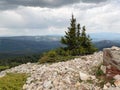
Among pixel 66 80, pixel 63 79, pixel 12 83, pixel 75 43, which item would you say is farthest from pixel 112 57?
pixel 75 43

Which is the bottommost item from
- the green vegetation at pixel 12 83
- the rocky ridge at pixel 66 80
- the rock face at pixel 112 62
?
the green vegetation at pixel 12 83

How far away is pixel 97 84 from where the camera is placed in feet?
66.2

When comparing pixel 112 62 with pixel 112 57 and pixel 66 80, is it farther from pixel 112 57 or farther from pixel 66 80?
pixel 66 80

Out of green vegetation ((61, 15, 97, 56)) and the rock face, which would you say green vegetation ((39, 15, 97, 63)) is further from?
the rock face

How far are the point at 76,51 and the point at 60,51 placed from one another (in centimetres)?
382

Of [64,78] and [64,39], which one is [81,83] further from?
[64,39]

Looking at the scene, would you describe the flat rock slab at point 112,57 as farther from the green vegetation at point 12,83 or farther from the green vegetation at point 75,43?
the green vegetation at point 75,43

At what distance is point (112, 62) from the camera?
20.9 m

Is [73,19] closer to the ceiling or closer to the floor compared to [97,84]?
closer to the ceiling

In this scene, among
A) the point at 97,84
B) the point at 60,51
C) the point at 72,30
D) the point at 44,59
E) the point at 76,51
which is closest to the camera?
the point at 97,84

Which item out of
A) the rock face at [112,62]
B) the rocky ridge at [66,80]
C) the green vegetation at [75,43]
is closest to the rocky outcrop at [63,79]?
the rocky ridge at [66,80]

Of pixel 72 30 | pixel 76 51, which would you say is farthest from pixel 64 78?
pixel 72 30

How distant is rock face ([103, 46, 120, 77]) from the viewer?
20.5 meters

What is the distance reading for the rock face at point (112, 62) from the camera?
2047 centimetres
